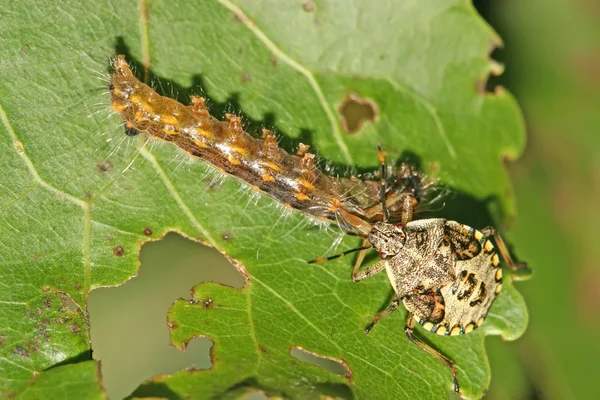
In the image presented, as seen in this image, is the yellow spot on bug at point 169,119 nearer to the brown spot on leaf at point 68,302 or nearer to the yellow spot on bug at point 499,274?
the brown spot on leaf at point 68,302

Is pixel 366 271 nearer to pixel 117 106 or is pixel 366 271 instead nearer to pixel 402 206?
pixel 402 206

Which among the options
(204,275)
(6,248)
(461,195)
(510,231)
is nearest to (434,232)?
(461,195)

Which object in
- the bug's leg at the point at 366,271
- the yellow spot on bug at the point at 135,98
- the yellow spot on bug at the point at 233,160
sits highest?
the yellow spot on bug at the point at 135,98

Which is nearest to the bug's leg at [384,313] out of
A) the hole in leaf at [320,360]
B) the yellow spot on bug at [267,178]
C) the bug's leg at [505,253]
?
the hole in leaf at [320,360]

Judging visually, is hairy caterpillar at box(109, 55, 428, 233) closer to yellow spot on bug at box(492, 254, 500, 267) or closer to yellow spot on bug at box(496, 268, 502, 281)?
yellow spot on bug at box(492, 254, 500, 267)

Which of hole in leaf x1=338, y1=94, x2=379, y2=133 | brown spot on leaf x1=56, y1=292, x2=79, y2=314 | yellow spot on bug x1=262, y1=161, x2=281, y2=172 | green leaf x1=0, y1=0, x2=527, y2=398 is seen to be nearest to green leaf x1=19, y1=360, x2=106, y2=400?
green leaf x1=0, y1=0, x2=527, y2=398

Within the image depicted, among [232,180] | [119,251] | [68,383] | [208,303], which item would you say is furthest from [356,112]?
[68,383]

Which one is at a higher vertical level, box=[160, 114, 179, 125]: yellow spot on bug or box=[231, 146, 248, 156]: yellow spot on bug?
box=[160, 114, 179, 125]: yellow spot on bug
